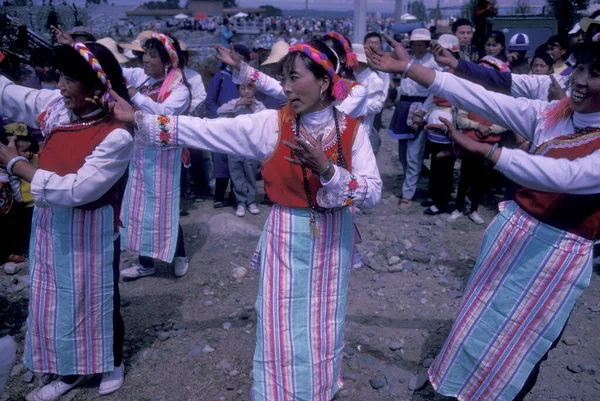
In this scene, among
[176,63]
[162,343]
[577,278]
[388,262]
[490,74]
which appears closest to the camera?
[577,278]

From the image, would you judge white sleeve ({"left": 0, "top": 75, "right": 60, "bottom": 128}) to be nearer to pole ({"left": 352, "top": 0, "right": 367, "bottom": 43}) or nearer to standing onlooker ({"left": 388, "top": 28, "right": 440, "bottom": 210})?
standing onlooker ({"left": 388, "top": 28, "right": 440, "bottom": 210})

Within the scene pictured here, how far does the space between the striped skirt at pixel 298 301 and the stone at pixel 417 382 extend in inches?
33.8

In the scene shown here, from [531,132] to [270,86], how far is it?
2.20 metres

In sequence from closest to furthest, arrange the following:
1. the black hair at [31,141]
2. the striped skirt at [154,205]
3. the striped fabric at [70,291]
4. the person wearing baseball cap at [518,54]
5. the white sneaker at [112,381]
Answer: the striped fabric at [70,291], the white sneaker at [112,381], the striped skirt at [154,205], the black hair at [31,141], the person wearing baseball cap at [518,54]

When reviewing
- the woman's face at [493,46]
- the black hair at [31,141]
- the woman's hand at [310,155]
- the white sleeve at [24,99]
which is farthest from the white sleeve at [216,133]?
the woman's face at [493,46]

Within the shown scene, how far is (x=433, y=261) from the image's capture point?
16.2 ft

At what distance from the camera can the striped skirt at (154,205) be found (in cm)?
438

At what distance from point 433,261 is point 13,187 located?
4293 mm

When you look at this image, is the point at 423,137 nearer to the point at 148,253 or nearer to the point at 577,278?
→ the point at 148,253

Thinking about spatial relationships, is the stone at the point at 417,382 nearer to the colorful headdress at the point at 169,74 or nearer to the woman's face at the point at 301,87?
the woman's face at the point at 301,87

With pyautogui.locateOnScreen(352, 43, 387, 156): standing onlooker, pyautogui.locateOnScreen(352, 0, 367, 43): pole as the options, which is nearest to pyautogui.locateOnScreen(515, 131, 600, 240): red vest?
pyautogui.locateOnScreen(352, 43, 387, 156): standing onlooker

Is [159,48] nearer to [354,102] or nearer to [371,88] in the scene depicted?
[354,102]

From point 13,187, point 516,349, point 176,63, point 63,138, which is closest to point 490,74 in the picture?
point 516,349

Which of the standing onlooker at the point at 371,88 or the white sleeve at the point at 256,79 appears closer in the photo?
the white sleeve at the point at 256,79
